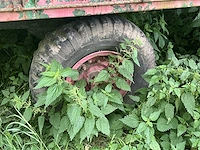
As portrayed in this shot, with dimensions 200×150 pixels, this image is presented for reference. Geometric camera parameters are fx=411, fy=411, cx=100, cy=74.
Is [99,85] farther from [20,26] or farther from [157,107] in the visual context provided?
[20,26]

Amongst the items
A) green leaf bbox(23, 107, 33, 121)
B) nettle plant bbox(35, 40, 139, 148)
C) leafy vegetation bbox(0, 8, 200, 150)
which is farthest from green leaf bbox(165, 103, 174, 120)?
green leaf bbox(23, 107, 33, 121)

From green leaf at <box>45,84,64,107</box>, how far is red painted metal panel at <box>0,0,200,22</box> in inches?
17.8

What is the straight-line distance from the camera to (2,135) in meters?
2.91

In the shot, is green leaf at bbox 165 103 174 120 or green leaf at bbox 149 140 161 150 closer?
green leaf at bbox 149 140 161 150

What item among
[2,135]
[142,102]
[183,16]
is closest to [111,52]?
[142,102]

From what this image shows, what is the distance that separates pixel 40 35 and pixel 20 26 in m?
0.28

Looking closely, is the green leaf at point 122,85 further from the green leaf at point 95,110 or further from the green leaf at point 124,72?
the green leaf at point 95,110

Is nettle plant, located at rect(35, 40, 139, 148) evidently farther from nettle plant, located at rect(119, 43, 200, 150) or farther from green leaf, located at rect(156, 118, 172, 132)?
green leaf, located at rect(156, 118, 172, 132)

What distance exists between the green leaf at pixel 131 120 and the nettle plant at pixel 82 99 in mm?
92

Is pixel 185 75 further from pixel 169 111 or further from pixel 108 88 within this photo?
pixel 108 88

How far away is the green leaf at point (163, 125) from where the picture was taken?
2.91 m

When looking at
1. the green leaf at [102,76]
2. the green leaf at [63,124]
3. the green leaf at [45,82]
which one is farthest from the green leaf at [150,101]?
the green leaf at [45,82]

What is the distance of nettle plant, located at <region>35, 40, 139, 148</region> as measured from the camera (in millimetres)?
2650

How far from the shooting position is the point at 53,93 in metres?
2.62
